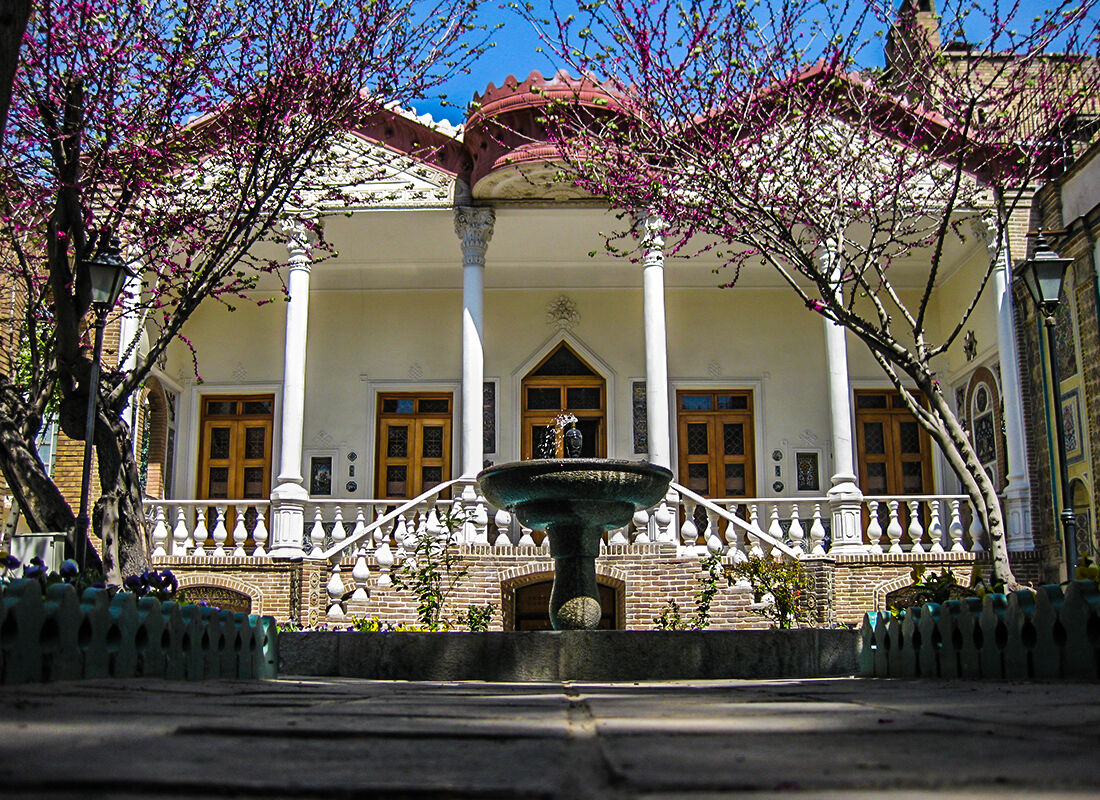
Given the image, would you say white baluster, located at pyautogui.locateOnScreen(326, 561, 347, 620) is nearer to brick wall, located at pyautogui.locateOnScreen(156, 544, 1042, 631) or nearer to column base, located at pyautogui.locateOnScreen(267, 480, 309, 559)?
brick wall, located at pyautogui.locateOnScreen(156, 544, 1042, 631)

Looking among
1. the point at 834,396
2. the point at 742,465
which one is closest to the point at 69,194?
the point at 834,396

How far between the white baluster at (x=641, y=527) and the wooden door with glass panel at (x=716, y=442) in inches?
190

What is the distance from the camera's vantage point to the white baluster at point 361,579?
11.6 meters

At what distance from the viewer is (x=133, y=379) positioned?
8.40m

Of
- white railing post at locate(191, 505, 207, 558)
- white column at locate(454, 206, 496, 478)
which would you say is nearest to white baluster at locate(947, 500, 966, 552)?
white column at locate(454, 206, 496, 478)

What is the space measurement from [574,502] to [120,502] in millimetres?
3468

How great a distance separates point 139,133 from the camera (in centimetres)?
872

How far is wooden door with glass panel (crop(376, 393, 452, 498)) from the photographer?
17.8m

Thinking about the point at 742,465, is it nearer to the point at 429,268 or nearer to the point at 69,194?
the point at 429,268

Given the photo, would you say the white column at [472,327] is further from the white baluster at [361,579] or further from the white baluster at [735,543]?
the white baluster at [735,543]

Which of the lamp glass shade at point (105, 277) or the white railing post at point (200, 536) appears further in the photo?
the white railing post at point (200, 536)

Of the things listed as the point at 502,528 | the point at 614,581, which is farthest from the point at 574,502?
the point at 502,528

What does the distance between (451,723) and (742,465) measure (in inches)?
622

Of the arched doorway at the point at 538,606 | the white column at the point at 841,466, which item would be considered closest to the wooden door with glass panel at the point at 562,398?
the arched doorway at the point at 538,606
